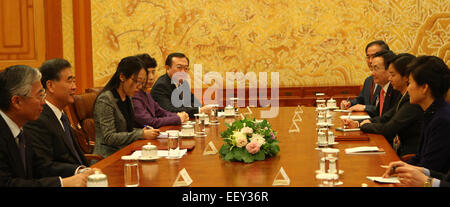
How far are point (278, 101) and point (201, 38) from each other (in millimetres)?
1625

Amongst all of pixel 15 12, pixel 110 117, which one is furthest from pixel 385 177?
pixel 15 12

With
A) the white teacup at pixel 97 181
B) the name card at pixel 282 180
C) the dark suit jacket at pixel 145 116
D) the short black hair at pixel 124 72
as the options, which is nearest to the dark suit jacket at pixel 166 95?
the dark suit jacket at pixel 145 116

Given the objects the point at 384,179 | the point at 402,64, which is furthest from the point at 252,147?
the point at 402,64

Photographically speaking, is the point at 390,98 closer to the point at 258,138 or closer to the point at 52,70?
the point at 258,138

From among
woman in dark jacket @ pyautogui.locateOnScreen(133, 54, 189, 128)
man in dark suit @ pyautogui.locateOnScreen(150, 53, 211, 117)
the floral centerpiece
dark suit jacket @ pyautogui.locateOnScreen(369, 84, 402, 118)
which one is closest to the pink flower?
the floral centerpiece

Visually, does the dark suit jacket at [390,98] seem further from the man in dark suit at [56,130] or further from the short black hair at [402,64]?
the man in dark suit at [56,130]

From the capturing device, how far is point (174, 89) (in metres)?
6.42

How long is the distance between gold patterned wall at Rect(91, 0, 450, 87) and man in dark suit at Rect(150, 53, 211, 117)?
2.14 meters

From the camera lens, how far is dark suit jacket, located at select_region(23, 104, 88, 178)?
3.19 m

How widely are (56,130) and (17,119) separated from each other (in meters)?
0.62

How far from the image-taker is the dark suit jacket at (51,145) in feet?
10.5

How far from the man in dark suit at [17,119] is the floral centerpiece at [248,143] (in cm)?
87

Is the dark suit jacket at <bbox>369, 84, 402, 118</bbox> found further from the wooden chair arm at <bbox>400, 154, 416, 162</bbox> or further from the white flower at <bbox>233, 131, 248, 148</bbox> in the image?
the white flower at <bbox>233, 131, 248, 148</bbox>
